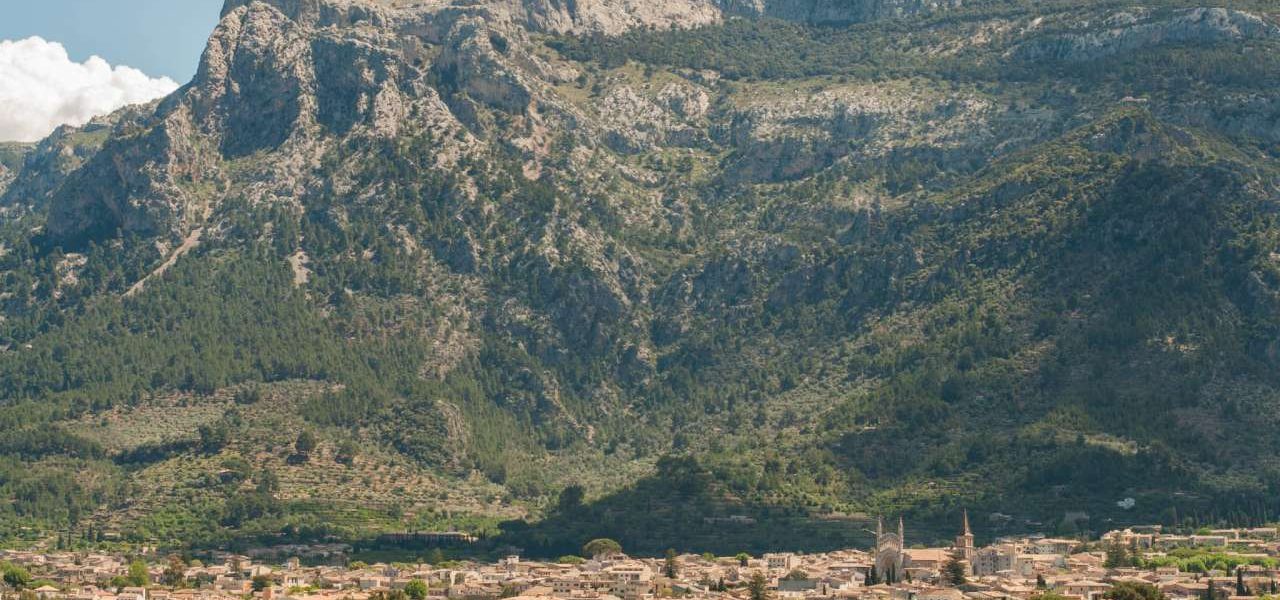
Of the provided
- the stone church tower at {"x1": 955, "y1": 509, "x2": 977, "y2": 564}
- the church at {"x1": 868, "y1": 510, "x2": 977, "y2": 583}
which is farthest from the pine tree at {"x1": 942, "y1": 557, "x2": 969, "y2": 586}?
the stone church tower at {"x1": 955, "y1": 509, "x2": 977, "y2": 564}

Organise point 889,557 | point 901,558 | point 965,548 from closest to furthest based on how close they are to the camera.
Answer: point 901,558 < point 889,557 < point 965,548

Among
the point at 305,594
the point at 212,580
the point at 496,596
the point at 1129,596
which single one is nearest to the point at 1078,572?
the point at 1129,596

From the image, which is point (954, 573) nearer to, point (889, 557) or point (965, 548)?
point (889, 557)

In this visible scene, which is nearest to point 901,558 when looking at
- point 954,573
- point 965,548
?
point 965,548

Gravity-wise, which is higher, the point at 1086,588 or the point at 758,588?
the point at 1086,588

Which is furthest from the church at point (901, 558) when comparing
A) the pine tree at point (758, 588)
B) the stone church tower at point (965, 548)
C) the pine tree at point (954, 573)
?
the pine tree at point (758, 588)

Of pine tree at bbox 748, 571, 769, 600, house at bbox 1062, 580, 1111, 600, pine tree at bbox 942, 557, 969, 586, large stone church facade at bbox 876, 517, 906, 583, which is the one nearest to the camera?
house at bbox 1062, 580, 1111, 600

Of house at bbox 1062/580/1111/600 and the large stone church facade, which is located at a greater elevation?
the large stone church facade

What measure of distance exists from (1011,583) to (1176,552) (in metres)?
28.6

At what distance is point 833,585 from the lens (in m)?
178

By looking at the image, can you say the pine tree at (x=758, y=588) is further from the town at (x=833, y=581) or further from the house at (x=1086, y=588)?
the house at (x=1086, y=588)

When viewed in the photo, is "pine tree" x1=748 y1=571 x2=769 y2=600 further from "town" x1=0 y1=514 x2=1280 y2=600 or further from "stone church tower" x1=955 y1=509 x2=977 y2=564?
"stone church tower" x1=955 y1=509 x2=977 y2=564

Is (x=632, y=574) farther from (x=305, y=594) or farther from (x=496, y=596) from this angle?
(x=305, y=594)

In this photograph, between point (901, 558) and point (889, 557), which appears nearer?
point (901, 558)
